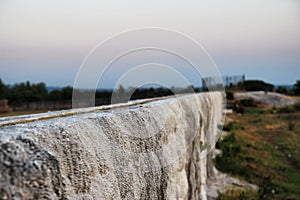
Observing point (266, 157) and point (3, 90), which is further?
point (3, 90)

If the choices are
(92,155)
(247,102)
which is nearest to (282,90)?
(247,102)

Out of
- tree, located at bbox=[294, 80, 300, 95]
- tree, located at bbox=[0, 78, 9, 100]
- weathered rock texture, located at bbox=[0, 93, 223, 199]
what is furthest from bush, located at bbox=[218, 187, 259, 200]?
tree, located at bbox=[294, 80, 300, 95]

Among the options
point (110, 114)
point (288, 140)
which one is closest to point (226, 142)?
point (288, 140)

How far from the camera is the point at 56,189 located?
1376 millimetres

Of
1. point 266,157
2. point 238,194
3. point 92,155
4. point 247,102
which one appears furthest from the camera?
point 247,102

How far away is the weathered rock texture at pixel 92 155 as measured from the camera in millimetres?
1266

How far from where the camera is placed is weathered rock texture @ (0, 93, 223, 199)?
49.8 inches

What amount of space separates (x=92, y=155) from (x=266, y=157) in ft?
32.6

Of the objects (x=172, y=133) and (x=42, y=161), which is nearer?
(x=42, y=161)

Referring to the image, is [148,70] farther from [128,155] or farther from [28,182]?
[28,182]

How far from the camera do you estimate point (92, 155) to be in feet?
5.47

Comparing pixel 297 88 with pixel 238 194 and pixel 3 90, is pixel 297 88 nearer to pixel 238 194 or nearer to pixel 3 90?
pixel 3 90

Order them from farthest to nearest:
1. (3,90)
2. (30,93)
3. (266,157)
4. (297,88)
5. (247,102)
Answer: (297,88), (247,102), (3,90), (30,93), (266,157)

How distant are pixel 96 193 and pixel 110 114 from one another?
545 millimetres
